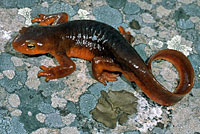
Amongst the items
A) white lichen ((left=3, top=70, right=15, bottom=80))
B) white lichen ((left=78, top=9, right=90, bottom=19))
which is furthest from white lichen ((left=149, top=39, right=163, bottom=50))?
white lichen ((left=3, top=70, right=15, bottom=80))

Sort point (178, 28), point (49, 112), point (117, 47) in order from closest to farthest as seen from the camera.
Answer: point (49, 112)
point (117, 47)
point (178, 28)

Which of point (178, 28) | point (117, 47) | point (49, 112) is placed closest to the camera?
point (49, 112)

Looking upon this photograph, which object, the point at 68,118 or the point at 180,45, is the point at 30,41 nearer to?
the point at 68,118

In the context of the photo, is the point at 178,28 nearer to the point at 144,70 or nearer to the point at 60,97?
the point at 144,70

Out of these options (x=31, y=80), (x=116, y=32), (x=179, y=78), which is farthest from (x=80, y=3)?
(x=179, y=78)

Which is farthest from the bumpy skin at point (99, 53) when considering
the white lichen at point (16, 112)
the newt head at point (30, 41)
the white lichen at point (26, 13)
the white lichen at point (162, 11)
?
the white lichen at point (162, 11)

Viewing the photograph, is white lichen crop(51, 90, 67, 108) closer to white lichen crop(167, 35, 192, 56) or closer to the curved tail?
the curved tail

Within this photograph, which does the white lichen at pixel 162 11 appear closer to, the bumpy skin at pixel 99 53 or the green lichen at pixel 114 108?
the bumpy skin at pixel 99 53
